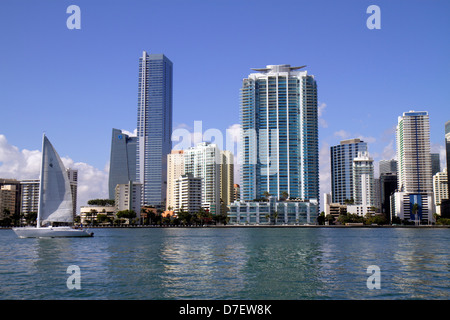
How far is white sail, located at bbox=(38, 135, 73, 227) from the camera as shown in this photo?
78.6 m

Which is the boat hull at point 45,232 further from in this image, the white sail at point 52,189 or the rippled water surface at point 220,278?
the rippled water surface at point 220,278

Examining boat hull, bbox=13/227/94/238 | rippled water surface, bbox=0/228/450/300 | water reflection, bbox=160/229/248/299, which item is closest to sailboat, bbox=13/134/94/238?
boat hull, bbox=13/227/94/238

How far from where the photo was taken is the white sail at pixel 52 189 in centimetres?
7856

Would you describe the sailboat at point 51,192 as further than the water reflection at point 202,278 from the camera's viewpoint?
Yes

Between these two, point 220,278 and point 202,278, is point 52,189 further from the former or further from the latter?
point 220,278

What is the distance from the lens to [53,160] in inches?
3105

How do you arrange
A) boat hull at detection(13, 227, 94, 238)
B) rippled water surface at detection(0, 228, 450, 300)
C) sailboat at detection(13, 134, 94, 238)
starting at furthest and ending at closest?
boat hull at detection(13, 227, 94, 238) < sailboat at detection(13, 134, 94, 238) < rippled water surface at detection(0, 228, 450, 300)

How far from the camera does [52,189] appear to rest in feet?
260

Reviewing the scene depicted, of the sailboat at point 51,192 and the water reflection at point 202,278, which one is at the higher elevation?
the sailboat at point 51,192

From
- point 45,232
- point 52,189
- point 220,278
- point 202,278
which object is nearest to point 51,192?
point 52,189

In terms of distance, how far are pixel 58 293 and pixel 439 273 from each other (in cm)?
2945

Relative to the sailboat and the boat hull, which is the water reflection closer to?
the sailboat

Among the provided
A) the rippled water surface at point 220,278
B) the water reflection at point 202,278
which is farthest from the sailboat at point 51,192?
the water reflection at point 202,278
